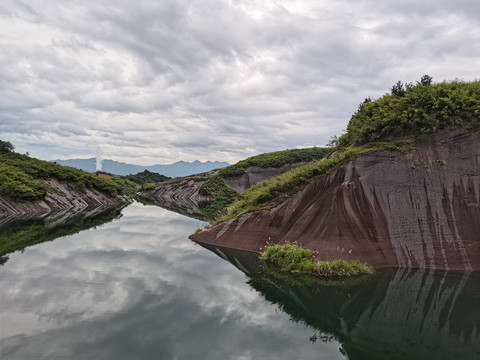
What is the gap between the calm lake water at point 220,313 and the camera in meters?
14.0

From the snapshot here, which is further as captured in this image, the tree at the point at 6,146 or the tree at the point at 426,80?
the tree at the point at 6,146

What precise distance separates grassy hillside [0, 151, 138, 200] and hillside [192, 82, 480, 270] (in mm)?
47334

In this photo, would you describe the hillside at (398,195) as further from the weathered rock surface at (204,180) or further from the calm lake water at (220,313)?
the weathered rock surface at (204,180)

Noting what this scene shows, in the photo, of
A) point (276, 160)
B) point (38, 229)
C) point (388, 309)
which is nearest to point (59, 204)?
point (38, 229)

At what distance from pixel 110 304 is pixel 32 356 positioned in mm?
5634

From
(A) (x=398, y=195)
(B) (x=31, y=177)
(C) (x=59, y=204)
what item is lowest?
(C) (x=59, y=204)

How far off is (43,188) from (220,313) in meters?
63.7

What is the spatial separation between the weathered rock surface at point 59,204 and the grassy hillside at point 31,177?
1274 mm

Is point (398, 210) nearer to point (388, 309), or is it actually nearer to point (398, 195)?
point (398, 195)

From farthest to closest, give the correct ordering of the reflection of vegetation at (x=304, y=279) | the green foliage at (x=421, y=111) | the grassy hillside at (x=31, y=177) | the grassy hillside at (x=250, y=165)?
the grassy hillside at (x=250, y=165) → the grassy hillside at (x=31, y=177) → the green foliage at (x=421, y=111) → the reflection of vegetation at (x=304, y=279)

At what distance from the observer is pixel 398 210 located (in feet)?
87.9

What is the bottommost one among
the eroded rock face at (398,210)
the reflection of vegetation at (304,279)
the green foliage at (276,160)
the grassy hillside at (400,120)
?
the reflection of vegetation at (304,279)

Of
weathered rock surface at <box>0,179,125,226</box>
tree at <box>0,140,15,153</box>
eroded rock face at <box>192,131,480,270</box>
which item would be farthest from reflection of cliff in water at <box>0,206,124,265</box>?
tree at <box>0,140,15,153</box>

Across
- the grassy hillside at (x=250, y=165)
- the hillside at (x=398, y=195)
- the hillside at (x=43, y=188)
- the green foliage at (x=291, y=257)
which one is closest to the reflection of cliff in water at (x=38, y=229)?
the hillside at (x=43, y=188)
